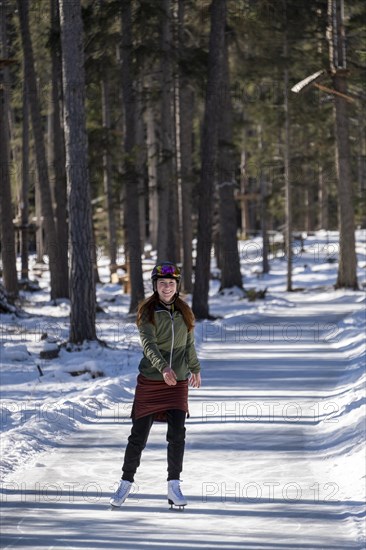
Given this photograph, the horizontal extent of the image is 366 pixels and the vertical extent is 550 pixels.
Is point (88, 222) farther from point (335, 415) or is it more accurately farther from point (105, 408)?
point (335, 415)

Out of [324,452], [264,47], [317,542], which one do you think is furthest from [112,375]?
[264,47]

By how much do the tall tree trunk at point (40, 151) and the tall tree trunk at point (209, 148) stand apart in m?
6.74

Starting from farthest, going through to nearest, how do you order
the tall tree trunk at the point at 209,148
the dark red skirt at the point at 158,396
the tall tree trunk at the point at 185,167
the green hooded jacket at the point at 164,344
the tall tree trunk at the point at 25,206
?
the tall tree trunk at the point at 25,206, the tall tree trunk at the point at 185,167, the tall tree trunk at the point at 209,148, the dark red skirt at the point at 158,396, the green hooded jacket at the point at 164,344

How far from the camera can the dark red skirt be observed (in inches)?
234

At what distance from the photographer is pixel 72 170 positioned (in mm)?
17219

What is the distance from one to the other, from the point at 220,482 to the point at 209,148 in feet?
49.8

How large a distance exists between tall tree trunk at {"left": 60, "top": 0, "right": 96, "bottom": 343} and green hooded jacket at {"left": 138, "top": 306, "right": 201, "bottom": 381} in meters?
11.6

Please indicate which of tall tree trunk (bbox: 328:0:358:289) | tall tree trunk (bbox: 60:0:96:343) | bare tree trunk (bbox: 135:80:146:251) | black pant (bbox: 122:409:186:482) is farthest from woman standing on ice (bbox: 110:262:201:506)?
tall tree trunk (bbox: 328:0:358:289)

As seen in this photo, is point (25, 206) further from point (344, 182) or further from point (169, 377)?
point (169, 377)

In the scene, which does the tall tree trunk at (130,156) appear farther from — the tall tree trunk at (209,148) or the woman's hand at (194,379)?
the woman's hand at (194,379)

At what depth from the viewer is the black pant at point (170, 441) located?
611 cm

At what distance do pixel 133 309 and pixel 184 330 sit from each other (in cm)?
2071

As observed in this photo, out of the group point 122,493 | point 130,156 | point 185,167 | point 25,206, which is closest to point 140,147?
point 130,156

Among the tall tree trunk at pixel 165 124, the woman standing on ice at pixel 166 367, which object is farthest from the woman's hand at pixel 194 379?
the tall tree trunk at pixel 165 124
